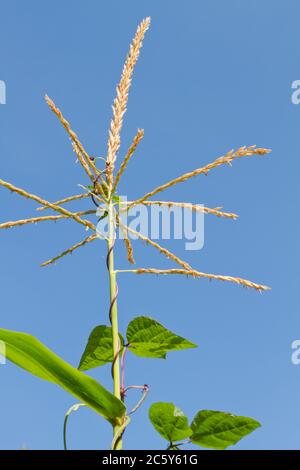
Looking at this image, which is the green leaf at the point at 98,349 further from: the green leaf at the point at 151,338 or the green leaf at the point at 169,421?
the green leaf at the point at 169,421

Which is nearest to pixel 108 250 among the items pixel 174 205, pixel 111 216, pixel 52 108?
pixel 111 216

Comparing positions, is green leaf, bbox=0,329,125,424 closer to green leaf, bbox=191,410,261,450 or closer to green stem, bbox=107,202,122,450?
green stem, bbox=107,202,122,450

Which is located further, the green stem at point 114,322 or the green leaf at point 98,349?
the green leaf at point 98,349

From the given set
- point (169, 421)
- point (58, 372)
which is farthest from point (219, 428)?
point (58, 372)

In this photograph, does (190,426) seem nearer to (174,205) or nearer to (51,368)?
(51,368)

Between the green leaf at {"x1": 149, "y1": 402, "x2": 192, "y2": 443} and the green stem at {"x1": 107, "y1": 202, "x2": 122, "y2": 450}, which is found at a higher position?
the green stem at {"x1": 107, "y1": 202, "x2": 122, "y2": 450}
